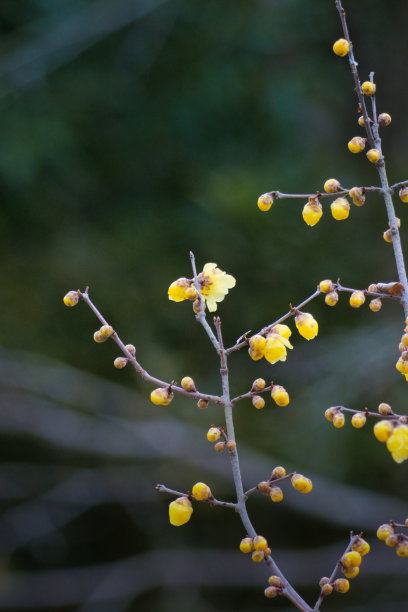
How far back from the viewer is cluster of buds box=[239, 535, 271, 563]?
0.88 metres

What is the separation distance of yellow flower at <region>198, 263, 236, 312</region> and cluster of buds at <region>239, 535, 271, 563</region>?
426 millimetres

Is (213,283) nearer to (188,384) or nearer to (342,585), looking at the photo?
(188,384)

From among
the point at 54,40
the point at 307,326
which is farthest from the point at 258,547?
the point at 54,40

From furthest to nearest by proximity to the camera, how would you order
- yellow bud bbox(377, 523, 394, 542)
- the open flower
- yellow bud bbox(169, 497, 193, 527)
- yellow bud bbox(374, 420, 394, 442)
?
the open flower
yellow bud bbox(169, 497, 193, 527)
yellow bud bbox(377, 523, 394, 542)
yellow bud bbox(374, 420, 394, 442)

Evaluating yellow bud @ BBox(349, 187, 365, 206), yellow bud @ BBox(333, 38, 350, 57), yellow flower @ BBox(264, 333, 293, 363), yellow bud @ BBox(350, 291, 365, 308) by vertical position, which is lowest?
yellow flower @ BBox(264, 333, 293, 363)

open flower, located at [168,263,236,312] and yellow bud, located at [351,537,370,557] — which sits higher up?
open flower, located at [168,263,236,312]

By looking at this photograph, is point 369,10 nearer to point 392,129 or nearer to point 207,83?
point 392,129

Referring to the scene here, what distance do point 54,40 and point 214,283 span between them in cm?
336

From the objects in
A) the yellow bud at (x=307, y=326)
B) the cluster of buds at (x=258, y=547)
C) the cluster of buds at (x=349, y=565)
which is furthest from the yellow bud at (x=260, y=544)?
the yellow bud at (x=307, y=326)

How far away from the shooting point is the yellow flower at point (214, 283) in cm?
120

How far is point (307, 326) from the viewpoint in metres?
1.10

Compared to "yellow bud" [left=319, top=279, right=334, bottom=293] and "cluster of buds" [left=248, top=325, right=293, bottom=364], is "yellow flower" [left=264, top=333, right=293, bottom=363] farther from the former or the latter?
"yellow bud" [left=319, top=279, right=334, bottom=293]

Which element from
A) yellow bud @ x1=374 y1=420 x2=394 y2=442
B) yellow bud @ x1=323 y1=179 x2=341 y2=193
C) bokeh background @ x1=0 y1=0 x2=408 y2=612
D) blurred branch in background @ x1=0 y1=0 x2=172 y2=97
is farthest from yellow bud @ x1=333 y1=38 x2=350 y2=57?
blurred branch in background @ x1=0 y1=0 x2=172 y2=97

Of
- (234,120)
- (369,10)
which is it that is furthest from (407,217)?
(369,10)
